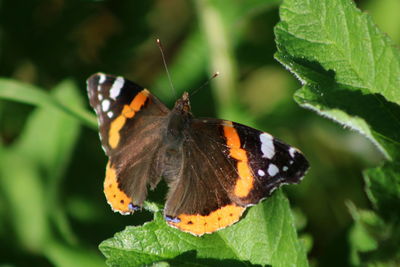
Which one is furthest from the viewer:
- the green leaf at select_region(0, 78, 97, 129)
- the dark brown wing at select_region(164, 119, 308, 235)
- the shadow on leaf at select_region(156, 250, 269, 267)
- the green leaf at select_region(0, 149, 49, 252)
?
the green leaf at select_region(0, 149, 49, 252)

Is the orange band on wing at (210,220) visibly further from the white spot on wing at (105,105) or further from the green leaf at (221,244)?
the white spot on wing at (105,105)

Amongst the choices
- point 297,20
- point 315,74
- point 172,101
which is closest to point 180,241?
point 315,74

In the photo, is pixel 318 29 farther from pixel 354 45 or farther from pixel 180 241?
pixel 180 241

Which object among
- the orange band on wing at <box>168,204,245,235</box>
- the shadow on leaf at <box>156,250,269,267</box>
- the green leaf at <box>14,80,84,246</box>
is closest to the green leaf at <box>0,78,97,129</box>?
the green leaf at <box>14,80,84,246</box>

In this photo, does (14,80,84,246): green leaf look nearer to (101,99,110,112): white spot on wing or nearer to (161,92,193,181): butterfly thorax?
(101,99,110,112): white spot on wing

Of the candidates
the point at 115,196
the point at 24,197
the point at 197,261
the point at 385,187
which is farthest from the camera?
the point at 24,197

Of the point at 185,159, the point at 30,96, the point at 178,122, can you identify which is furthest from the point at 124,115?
the point at 30,96

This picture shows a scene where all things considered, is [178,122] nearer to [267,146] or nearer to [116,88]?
[116,88]
